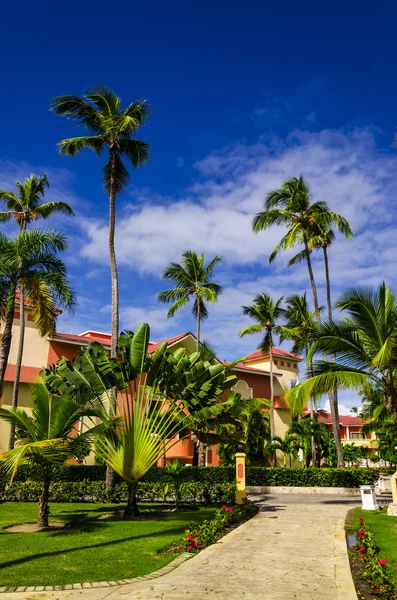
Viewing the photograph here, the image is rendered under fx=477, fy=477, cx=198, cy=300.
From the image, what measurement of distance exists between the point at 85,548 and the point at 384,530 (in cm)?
755

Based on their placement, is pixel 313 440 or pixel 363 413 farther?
pixel 363 413

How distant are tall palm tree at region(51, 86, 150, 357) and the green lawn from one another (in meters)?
12.0

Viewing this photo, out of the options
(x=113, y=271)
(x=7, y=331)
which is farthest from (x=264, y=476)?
(x=7, y=331)

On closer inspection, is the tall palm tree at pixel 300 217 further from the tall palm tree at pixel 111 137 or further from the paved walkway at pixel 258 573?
the paved walkway at pixel 258 573

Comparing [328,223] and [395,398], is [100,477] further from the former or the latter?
[328,223]

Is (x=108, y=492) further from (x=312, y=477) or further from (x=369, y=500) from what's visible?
Answer: (x=312, y=477)

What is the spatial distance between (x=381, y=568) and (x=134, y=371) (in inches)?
365

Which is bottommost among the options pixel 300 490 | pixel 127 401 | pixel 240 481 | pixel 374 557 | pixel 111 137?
pixel 300 490

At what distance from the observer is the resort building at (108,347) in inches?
1049

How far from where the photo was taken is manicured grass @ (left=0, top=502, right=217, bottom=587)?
7720 millimetres

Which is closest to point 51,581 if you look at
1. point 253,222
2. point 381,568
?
point 381,568

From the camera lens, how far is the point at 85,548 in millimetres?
9812

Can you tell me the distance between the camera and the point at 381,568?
7406 millimetres

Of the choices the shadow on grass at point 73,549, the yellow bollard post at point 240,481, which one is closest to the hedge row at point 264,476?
the yellow bollard post at point 240,481
